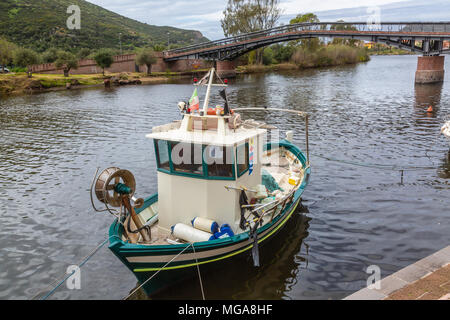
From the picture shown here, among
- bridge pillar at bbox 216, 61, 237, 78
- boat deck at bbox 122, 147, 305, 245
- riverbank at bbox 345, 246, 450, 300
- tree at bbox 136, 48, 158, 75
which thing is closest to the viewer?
riverbank at bbox 345, 246, 450, 300

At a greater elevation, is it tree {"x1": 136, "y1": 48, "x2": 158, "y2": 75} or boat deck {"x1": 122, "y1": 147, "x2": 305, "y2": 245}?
tree {"x1": 136, "y1": 48, "x2": 158, "y2": 75}

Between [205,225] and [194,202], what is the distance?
2.75 ft

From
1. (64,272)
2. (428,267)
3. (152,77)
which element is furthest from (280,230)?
(152,77)

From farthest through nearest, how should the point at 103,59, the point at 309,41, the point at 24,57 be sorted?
the point at 309,41 < the point at 103,59 < the point at 24,57

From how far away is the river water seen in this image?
11258 mm

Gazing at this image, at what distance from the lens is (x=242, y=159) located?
1152cm

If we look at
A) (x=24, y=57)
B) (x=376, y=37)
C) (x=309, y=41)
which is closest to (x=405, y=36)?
(x=376, y=37)

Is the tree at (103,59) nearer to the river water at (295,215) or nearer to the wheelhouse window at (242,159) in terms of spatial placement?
the river water at (295,215)

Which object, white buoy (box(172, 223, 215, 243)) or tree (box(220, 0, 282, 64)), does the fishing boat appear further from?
tree (box(220, 0, 282, 64))

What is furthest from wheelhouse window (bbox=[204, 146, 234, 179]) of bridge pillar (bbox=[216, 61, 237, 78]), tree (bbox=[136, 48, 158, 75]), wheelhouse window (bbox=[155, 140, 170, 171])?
tree (bbox=[136, 48, 158, 75])

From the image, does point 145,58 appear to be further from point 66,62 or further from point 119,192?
point 119,192

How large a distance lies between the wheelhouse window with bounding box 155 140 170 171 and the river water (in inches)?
145

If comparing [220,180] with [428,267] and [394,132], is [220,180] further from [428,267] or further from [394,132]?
[394,132]

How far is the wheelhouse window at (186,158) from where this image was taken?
35.7ft
